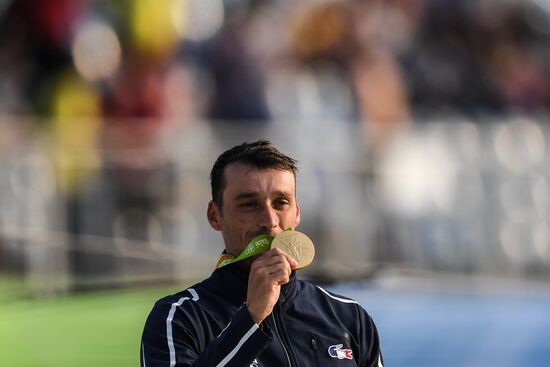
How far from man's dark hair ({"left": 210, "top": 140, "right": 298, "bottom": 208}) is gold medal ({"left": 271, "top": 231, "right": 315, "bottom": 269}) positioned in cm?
24

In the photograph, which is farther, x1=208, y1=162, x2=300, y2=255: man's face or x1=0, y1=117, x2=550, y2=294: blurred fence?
x1=0, y1=117, x2=550, y2=294: blurred fence

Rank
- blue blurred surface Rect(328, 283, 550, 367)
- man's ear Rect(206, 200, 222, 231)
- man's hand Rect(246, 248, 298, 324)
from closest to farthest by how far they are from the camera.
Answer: man's hand Rect(246, 248, 298, 324) < man's ear Rect(206, 200, 222, 231) < blue blurred surface Rect(328, 283, 550, 367)

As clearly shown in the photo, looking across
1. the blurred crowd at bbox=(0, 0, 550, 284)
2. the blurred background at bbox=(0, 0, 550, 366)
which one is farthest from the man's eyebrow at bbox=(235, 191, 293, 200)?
the blurred crowd at bbox=(0, 0, 550, 284)

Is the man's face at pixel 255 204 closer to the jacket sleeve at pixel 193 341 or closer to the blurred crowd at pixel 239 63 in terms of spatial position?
the jacket sleeve at pixel 193 341

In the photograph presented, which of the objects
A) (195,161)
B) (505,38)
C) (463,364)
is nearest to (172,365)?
(463,364)

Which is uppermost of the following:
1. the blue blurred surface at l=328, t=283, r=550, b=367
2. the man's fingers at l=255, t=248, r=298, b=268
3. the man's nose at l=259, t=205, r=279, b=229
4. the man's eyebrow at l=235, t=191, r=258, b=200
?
the man's eyebrow at l=235, t=191, r=258, b=200

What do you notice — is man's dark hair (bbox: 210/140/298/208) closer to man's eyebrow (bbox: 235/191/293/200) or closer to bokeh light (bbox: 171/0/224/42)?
man's eyebrow (bbox: 235/191/293/200)

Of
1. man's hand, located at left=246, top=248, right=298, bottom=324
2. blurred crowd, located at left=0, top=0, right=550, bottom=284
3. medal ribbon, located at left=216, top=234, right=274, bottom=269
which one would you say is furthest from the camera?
blurred crowd, located at left=0, top=0, right=550, bottom=284

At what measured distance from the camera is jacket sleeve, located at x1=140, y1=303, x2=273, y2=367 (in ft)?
8.82

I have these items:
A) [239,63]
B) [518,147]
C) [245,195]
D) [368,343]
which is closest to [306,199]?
[239,63]

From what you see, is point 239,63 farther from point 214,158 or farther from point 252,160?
point 252,160

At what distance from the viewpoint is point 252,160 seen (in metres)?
2.93

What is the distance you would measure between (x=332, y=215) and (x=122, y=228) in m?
1.95

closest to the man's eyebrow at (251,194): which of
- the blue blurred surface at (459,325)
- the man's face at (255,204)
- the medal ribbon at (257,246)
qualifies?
the man's face at (255,204)
